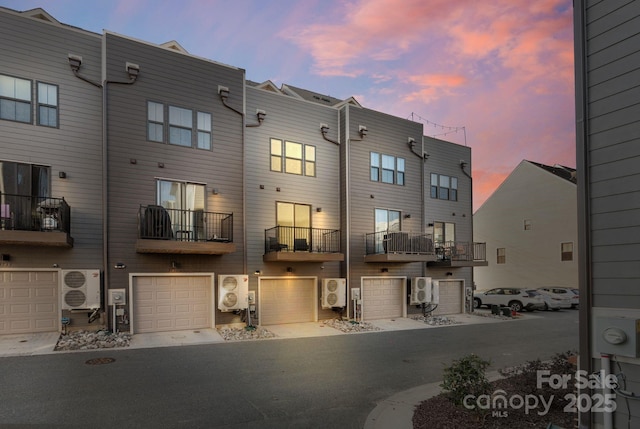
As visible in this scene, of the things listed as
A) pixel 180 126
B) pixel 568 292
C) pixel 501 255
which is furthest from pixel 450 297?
pixel 180 126

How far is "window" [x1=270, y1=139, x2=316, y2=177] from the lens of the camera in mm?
14922

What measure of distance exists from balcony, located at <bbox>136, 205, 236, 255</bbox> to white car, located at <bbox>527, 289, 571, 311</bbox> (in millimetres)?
16958

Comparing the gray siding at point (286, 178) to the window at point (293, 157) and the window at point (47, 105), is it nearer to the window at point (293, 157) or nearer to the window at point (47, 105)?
the window at point (293, 157)

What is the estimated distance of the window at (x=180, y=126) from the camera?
1298 centimetres

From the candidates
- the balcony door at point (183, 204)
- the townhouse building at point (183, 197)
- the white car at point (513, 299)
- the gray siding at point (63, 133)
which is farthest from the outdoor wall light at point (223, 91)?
the white car at point (513, 299)

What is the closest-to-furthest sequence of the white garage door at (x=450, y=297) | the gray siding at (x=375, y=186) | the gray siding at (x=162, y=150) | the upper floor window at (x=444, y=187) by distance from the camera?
the gray siding at (x=162, y=150) < the gray siding at (x=375, y=186) < the white garage door at (x=450, y=297) < the upper floor window at (x=444, y=187)

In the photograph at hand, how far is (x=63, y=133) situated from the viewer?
11.4 meters

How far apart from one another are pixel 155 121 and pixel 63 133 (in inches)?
99.5

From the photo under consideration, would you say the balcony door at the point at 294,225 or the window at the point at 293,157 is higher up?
the window at the point at 293,157

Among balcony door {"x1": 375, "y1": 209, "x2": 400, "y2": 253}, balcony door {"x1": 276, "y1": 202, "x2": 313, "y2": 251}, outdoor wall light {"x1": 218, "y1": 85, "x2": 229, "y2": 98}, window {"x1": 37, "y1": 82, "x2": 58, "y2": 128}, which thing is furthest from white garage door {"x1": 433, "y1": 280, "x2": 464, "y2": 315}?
window {"x1": 37, "y1": 82, "x2": 58, "y2": 128}

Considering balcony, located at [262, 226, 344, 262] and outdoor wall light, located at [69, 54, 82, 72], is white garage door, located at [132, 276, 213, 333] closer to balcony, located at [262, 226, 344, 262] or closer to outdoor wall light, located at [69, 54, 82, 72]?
balcony, located at [262, 226, 344, 262]

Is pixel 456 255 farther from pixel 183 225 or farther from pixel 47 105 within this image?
pixel 47 105

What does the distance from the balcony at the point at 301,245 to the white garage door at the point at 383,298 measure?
2073 millimetres

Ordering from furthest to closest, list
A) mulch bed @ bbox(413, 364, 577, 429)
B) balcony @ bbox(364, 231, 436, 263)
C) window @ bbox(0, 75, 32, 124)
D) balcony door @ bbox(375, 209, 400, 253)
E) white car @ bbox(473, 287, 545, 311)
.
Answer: white car @ bbox(473, 287, 545, 311) < balcony door @ bbox(375, 209, 400, 253) < balcony @ bbox(364, 231, 436, 263) < window @ bbox(0, 75, 32, 124) < mulch bed @ bbox(413, 364, 577, 429)
